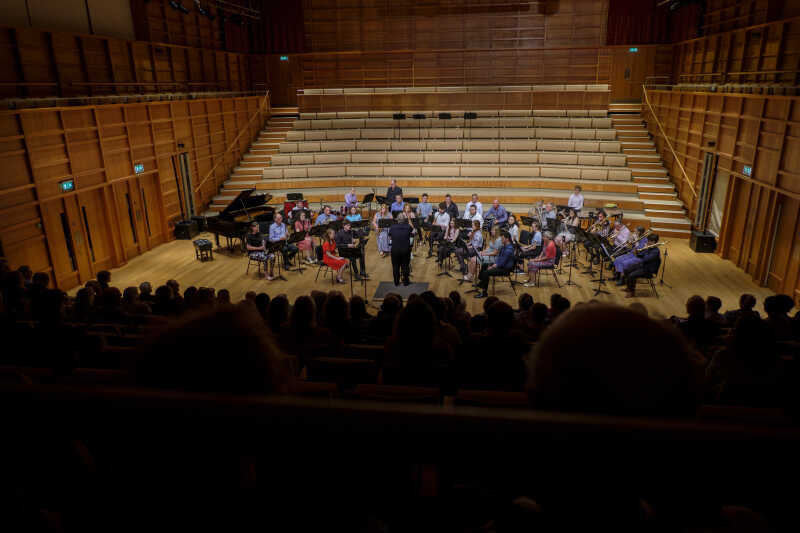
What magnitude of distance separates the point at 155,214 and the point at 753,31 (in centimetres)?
1518

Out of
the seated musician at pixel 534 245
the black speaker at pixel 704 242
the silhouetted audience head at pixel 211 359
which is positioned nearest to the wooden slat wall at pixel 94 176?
the seated musician at pixel 534 245

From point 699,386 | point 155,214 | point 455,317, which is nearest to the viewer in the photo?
point 699,386

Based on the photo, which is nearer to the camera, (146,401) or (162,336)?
(146,401)

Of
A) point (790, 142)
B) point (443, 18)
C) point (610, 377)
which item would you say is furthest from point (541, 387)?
point (443, 18)

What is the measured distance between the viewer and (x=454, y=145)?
16.3 metres

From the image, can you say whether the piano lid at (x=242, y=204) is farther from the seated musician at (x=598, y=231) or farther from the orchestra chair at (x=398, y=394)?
the orchestra chair at (x=398, y=394)

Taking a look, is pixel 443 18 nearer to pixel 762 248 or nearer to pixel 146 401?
pixel 762 248

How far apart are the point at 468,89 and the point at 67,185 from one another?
1357cm

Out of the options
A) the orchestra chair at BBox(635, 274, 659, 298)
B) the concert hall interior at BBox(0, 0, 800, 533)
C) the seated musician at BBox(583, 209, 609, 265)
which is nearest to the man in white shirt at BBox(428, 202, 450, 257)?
the concert hall interior at BBox(0, 0, 800, 533)

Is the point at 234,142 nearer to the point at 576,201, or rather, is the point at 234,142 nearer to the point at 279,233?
the point at 279,233

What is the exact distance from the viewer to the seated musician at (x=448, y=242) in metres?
10.2

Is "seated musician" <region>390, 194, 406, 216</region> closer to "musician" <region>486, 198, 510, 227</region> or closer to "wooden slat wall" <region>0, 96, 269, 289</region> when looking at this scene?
"musician" <region>486, 198, 510, 227</region>

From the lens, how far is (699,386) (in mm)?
801

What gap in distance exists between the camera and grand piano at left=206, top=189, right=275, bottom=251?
11734 mm
